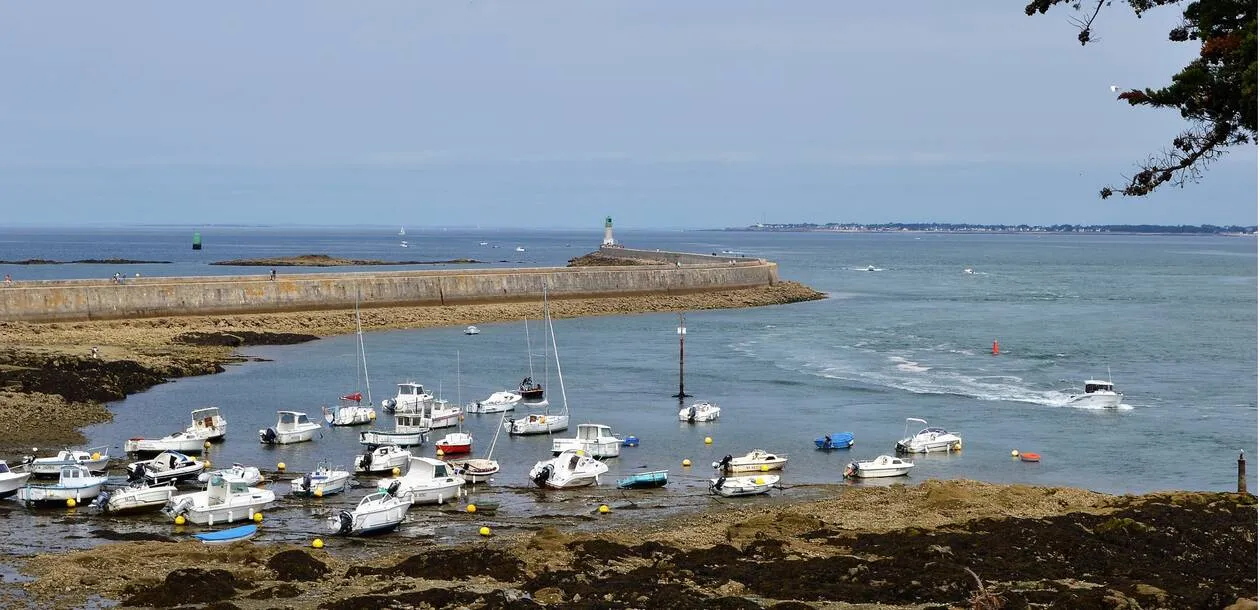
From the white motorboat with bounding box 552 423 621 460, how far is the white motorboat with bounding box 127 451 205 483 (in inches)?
349

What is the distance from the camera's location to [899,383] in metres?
49.3

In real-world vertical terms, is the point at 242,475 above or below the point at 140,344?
above

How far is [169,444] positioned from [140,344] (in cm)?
2643

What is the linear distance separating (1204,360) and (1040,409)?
60.8 ft

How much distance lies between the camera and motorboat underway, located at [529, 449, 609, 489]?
29422 millimetres

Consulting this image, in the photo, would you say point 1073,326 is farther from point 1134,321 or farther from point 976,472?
point 976,472

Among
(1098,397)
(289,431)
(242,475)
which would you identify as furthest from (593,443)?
(1098,397)

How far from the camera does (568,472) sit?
2952 cm

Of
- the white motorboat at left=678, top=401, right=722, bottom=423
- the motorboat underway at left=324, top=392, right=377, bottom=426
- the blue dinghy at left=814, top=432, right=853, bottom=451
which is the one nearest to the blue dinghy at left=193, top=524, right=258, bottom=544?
the motorboat underway at left=324, top=392, right=377, bottom=426

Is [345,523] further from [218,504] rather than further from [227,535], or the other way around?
[218,504]

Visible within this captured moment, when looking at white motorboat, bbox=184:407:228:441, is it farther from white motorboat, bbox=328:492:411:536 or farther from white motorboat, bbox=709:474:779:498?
white motorboat, bbox=709:474:779:498

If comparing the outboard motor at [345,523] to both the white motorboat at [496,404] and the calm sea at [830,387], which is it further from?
the white motorboat at [496,404]

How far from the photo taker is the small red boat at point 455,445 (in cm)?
3425

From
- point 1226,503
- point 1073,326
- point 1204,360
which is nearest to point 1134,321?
point 1073,326
